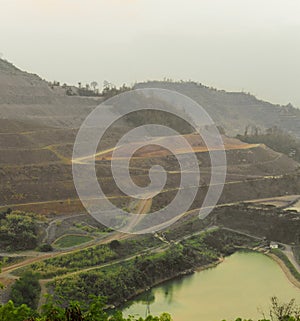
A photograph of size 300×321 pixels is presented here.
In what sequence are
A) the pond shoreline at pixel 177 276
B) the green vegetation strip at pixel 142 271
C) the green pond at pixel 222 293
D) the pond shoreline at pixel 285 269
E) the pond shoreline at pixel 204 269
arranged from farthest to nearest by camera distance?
the pond shoreline at pixel 285 269 < the pond shoreline at pixel 204 269 < the pond shoreline at pixel 177 276 < the green vegetation strip at pixel 142 271 < the green pond at pixel 222 293

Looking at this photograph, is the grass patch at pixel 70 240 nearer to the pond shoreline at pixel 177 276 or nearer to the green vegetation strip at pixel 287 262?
the pond shoreline at pixel 177 276

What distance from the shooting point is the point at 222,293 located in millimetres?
23891

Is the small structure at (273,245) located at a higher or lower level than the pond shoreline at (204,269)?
higher

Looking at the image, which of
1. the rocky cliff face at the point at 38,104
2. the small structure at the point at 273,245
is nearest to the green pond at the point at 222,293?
the small structure at the point at 273,245

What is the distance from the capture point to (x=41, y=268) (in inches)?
924

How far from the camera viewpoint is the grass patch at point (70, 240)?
26673 millimetres

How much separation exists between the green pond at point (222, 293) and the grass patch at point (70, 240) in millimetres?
5312

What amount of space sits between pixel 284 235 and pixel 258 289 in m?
8.15

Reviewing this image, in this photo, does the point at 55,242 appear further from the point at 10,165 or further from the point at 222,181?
the point at 222,181

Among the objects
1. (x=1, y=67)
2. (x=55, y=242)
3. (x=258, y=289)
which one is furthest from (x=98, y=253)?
(x=1, y=67)

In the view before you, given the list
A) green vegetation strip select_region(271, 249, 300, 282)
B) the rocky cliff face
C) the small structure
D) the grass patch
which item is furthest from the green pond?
the rocky cliff face

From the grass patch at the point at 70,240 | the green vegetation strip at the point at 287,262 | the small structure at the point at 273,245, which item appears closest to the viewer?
the green vegetation strip at the point at 287,262

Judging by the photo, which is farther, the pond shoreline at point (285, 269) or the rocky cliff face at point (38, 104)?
the rocky cliff face at point (38, 104)

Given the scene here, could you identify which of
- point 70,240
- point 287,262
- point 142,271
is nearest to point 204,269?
point 142,271
